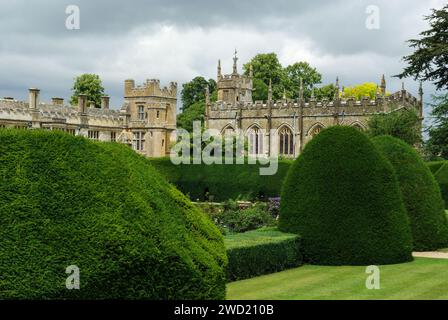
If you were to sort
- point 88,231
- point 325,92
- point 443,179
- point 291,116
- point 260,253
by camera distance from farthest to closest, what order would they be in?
point 325,92
point 291,116
point 443,179
point 260,253
point 88,231

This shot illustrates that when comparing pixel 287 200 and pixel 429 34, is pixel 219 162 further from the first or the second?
pixel 287 200

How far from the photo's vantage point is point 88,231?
20.5 ft

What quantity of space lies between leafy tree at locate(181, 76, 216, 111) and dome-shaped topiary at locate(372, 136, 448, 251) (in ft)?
209

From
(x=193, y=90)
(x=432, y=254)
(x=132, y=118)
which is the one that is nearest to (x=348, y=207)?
(x=432, y=254)

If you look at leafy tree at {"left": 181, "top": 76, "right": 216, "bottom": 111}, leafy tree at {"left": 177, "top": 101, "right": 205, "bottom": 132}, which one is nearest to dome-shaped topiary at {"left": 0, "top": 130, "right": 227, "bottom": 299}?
leafy tree at {"left": 177, "top": 101, "right": 205, "bottom": 132}

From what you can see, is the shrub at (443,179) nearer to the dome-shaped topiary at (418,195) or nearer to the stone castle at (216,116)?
the dome-shaped topiary at (418,195)

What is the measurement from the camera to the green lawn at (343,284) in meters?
9.80

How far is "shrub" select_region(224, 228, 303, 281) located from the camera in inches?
440

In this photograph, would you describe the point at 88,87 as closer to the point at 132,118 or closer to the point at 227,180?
the point at 132,118

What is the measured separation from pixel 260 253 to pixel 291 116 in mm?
39189

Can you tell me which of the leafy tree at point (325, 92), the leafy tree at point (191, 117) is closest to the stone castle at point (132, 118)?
the leafy tree at point (191, 117)

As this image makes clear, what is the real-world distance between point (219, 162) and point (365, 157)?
56.7 ft

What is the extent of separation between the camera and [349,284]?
1072 cm

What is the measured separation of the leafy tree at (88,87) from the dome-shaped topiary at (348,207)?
54.7 meters
